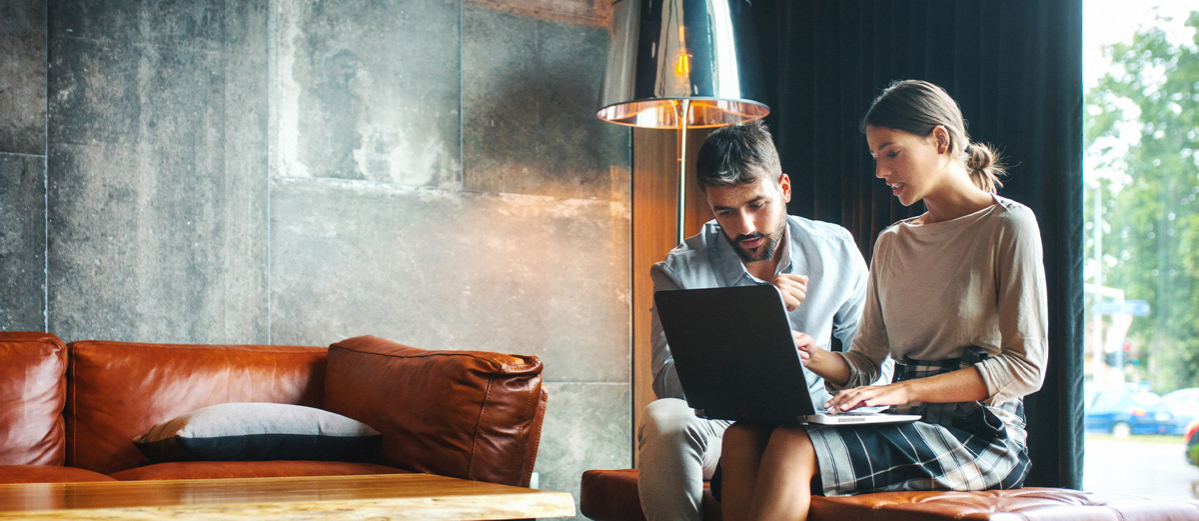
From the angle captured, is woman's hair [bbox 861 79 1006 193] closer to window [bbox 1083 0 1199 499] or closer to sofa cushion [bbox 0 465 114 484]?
window [bbox 1083 0 1199 499]

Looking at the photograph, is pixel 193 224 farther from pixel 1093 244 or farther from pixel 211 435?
pixel 1093 244

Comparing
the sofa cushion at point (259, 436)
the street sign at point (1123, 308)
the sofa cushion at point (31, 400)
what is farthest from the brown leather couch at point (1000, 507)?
the sofa cushion at point (31, 400)

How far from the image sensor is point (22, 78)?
2914mm

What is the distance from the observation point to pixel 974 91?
2627 millimetres

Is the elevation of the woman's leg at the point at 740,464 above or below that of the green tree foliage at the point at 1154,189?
below

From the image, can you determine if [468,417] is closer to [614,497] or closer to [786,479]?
[614,497]

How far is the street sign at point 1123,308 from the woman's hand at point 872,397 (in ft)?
3.33

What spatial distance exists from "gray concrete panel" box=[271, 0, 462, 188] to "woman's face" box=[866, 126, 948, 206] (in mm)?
1993

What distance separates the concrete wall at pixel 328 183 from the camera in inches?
116

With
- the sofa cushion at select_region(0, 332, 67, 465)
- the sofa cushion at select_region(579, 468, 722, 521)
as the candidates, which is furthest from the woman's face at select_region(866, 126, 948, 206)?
the sofa cushion at select_region(0, 332, 67, 465)

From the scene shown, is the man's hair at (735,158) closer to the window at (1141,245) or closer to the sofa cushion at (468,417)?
the sofa cushion at (468,417)

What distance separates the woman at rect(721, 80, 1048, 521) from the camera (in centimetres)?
160

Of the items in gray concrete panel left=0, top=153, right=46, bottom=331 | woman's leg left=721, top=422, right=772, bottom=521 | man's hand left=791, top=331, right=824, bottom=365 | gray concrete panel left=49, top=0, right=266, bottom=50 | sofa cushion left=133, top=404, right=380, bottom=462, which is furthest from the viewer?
gray concrete panel left=49, top=0, right=266, bottom=50

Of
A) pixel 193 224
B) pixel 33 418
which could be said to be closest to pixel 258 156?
pixel 193 224
